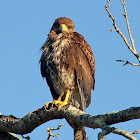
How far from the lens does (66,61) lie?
18.2ft

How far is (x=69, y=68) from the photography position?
558 centimetres

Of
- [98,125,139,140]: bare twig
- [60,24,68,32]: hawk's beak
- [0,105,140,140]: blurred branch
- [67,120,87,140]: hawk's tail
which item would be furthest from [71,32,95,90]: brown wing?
[98,125,139,140]: bare twig

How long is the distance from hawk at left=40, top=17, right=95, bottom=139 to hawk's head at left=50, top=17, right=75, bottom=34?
51 cm

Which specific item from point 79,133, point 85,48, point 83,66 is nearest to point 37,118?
point 79,133

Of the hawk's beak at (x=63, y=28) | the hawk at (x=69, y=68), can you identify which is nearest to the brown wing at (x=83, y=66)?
the hawk at (x=69, y=68)

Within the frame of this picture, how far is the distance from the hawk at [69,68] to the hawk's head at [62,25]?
0.51m

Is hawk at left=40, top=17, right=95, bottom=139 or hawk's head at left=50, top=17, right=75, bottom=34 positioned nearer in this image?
hawk at left=40, top=17, right=95, bottom=139

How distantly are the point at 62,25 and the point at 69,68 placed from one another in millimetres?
1344

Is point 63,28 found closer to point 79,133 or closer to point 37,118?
point 79,133

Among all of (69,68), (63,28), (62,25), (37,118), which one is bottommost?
(37,118)

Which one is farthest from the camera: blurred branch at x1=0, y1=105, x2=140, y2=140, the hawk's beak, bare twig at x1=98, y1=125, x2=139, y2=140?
the hawk's beak

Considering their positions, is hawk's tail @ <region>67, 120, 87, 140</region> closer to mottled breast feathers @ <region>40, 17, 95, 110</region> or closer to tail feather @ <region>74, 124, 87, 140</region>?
tail feather @ <region>74, 124, 87, 140</region>

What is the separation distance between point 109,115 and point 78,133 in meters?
1.65

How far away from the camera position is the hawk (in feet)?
18.3
